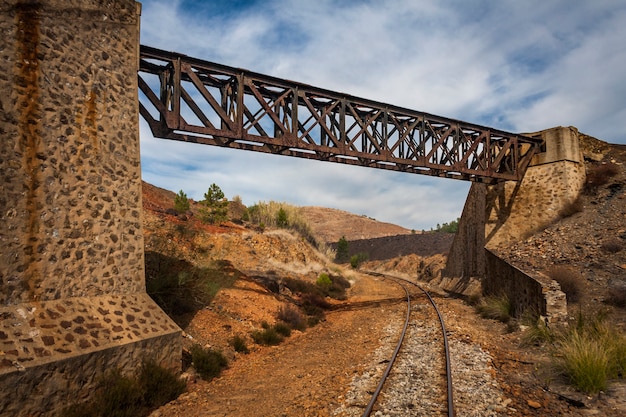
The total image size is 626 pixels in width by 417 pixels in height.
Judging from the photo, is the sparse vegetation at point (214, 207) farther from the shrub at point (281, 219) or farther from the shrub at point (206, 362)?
the shrub at point (206, 362)

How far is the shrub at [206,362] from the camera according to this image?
8.34 m

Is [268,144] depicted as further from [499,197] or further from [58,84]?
[499,197]

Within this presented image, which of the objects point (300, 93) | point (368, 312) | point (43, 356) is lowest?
point (368, 312)

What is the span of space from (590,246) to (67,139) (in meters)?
19.3

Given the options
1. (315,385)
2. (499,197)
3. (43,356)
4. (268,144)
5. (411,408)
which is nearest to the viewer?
(43,356)

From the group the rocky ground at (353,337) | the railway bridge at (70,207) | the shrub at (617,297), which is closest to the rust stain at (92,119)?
the railway bridge at (70,207)

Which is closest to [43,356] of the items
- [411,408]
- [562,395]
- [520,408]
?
[411,408]

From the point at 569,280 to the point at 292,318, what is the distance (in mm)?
10110

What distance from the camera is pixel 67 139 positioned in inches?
276

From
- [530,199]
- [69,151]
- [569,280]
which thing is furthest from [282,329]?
[530,199]

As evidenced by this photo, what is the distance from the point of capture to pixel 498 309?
14.2 m

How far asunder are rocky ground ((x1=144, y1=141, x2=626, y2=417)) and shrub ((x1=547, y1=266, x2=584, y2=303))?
32 cm

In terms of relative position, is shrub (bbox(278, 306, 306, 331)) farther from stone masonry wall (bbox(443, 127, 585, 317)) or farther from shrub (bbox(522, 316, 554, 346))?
stone masonry wall (bbox(443, 127, 585, 317))

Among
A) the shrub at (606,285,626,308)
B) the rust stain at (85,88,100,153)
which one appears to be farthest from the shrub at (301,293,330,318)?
the rust stain at (85,88,100,153)
